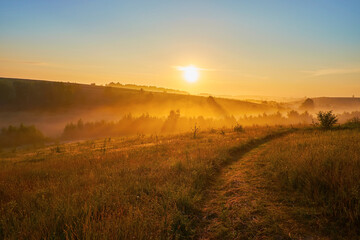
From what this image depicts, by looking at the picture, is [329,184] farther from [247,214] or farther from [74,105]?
[74,105]

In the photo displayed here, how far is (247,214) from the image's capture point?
4238 mm

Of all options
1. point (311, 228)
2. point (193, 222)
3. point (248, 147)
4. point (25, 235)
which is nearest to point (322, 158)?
point (311, 228)

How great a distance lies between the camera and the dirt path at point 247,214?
3558 millimetres

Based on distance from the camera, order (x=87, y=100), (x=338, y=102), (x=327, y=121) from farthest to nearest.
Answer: (x=338, y=102) < (x=87, y=100) < (x=327, y=121)

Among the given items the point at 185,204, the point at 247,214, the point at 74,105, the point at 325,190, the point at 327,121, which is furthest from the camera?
the point at 74,105

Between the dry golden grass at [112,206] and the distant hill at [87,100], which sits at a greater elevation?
the distant hill at [87,100]

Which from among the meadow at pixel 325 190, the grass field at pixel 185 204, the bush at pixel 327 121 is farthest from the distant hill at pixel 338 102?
the grass field at pixel 185 204

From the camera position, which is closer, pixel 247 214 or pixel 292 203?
pixel 247 214

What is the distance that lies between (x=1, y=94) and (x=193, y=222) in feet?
288

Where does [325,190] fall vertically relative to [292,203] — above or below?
above

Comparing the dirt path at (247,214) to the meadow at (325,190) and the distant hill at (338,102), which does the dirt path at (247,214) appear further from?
the distant hill at (338,102)

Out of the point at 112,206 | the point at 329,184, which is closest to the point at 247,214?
Answer: the point at 329,184

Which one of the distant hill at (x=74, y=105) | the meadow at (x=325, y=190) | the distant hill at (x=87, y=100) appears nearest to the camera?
the meadow at (x=325, y=190)

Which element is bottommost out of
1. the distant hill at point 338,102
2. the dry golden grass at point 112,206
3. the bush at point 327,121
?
the dry golden grass at point 112,206
